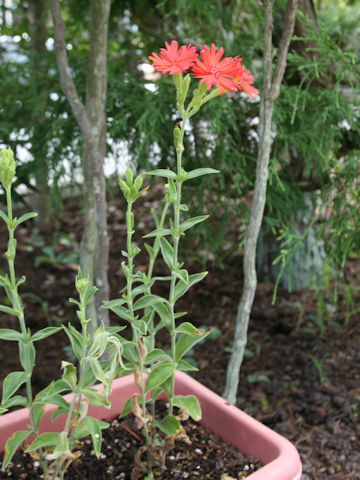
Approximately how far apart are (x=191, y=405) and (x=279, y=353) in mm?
1086

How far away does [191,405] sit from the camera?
1.16 meters

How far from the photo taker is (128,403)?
1.20 meters

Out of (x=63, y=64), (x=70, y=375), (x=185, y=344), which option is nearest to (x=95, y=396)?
(x=70, y=375)

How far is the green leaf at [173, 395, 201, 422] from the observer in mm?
1140

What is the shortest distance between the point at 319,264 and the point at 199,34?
4.13ft

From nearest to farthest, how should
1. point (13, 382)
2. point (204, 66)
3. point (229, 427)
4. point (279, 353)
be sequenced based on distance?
point (204, 66) < point (13, 382) < point (229, 427) < point (279, 353)

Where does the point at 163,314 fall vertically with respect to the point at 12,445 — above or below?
above

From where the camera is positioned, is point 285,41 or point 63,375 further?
point 285,41

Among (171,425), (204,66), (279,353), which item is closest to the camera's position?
(204,66)

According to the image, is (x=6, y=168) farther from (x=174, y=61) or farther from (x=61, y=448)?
(x=61, y=448)

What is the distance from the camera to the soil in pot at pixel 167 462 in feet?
4.03

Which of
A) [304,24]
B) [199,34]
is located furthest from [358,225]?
[199,34]

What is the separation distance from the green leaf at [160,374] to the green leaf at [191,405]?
86 mm

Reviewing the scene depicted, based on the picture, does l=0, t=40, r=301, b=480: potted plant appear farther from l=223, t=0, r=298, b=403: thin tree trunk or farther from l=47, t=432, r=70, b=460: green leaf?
l=223, t=0, r=298, b=403: thin tree trunk
